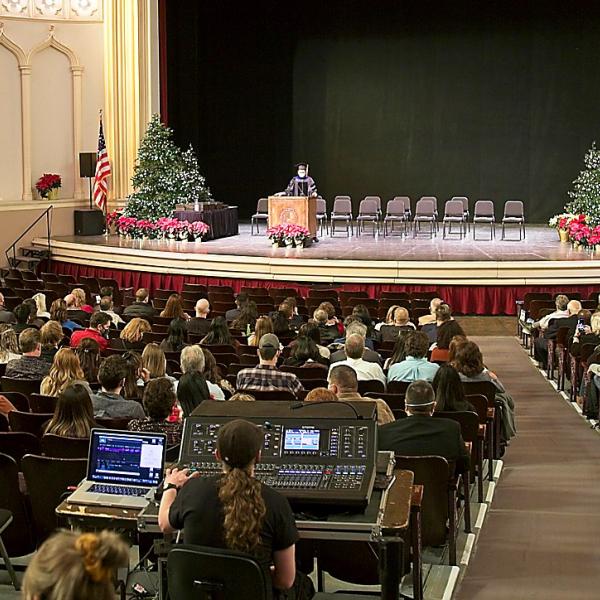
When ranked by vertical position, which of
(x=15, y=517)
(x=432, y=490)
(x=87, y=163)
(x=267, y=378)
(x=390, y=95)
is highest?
(x=390, y=95)

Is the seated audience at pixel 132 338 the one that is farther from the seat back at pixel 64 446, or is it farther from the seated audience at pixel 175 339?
the seat back at pixel 64 446

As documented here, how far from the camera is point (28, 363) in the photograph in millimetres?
8977

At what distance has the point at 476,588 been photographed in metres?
6.09

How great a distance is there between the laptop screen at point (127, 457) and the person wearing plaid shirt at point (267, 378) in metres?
3.30

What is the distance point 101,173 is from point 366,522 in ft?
62.5

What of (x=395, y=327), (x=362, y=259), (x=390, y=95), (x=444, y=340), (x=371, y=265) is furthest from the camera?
(x=390, y=95)

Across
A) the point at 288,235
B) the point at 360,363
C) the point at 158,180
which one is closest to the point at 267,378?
the point at 360,363

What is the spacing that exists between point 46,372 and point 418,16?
1872cm

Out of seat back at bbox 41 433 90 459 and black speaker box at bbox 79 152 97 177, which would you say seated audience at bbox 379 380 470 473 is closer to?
seat back at bbox 41 433 90 459

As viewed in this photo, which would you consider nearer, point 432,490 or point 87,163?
point 432,490

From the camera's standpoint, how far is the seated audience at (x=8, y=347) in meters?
9.55

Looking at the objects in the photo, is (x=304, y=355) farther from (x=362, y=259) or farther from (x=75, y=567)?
(x=362, y=259)

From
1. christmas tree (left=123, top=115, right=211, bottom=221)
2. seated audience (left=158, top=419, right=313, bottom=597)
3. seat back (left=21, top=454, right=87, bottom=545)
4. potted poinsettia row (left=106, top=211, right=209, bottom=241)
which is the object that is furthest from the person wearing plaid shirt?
christmas tree (left=123, top=115, right=211, bottom=221)

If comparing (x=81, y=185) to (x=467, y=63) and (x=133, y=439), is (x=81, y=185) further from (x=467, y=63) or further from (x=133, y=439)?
(x=133, y=439)
